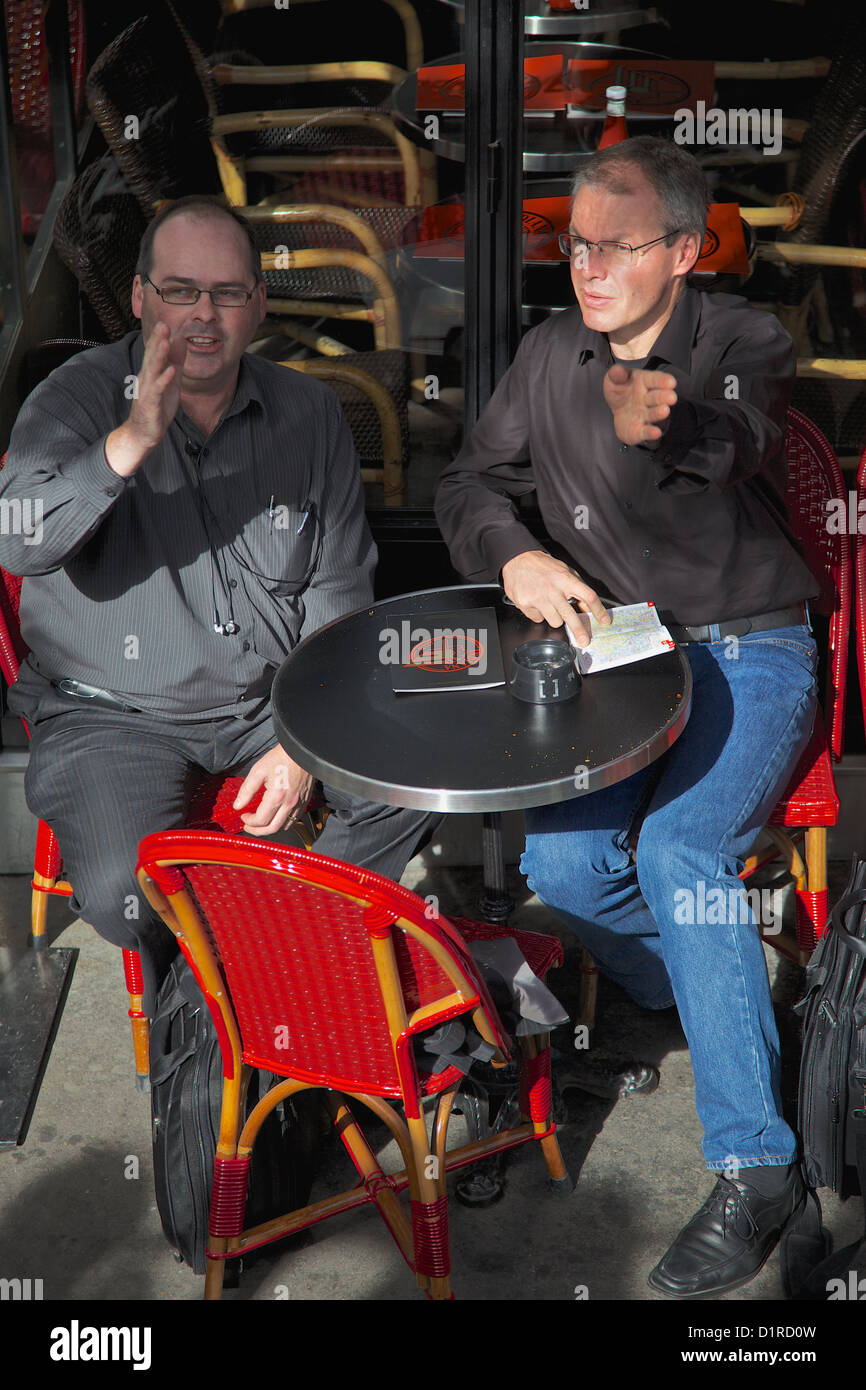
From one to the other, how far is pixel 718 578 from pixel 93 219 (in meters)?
2.17

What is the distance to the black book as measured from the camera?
246 centimetres

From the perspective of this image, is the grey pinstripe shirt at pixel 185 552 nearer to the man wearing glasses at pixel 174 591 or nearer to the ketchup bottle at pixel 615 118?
the man wearing glasses at pixel 174 591

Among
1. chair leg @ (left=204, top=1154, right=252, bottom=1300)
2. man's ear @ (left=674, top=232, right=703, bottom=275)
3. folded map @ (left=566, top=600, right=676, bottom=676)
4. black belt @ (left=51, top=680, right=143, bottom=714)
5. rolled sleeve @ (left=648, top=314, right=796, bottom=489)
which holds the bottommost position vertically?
chair leg @ (left=204, top=1154, right=252, bottom=1300)

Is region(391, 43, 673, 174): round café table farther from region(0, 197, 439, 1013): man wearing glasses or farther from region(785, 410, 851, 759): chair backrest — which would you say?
region(785, 410, 851, 759): chair backrest

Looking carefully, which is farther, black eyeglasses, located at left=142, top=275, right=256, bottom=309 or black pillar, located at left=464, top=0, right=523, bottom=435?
Result: black pillar, located at left=464, top=0, right=523, bottom=435

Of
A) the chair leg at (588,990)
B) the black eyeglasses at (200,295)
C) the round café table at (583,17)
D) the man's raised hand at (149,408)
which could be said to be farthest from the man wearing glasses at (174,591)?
the round café table at (583,17)

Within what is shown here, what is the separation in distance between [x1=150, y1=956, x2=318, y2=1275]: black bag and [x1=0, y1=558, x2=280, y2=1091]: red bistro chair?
0.99ft

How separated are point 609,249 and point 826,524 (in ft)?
2.83

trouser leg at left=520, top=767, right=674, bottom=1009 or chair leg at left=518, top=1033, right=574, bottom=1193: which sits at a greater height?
trouser leg at left=520, top=767, right=674, bottom=1009

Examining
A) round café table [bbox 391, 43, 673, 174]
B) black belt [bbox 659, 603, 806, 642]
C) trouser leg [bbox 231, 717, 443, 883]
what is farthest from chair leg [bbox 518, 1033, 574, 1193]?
round café table [bbox 391, 43, 673, 174]

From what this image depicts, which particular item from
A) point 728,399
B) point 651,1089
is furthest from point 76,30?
point 651,1089

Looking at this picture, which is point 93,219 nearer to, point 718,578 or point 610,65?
point 610,65

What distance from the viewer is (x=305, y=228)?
3.68m

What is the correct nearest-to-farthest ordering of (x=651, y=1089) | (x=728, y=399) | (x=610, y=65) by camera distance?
(x=728, y=399), (x=651, y=1089), (x=610, y=65)
